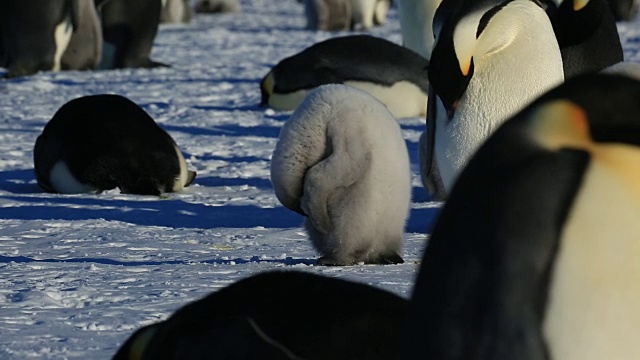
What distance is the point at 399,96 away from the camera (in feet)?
30.9

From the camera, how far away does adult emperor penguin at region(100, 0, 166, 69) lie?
13.5m

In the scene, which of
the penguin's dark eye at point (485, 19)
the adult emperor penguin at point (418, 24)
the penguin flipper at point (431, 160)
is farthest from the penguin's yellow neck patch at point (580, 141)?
the adult emperor penguin at point (418, 24)

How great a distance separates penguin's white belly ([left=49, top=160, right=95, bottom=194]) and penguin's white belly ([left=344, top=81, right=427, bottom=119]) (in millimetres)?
3054

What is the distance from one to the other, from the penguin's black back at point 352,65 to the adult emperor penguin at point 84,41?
3005 millimetres

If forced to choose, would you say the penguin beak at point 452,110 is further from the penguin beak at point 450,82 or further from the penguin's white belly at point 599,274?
the penguin's white belly at point 599,274

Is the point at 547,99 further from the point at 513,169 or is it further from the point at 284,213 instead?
Answer: the point at 284,213

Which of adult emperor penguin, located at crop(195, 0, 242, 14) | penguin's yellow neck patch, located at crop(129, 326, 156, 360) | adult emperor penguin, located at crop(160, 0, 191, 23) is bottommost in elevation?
adult emperor penguin, located at crop(195, 0, 242, 14)

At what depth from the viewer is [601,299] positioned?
2.17 m

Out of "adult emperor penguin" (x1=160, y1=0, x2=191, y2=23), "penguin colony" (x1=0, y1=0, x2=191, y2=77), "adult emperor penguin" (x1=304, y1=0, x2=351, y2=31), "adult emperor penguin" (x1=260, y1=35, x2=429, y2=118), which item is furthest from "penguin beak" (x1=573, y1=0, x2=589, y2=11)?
"adult emperor penguin" (x1=160, y1=0, x2=191, y2=23)

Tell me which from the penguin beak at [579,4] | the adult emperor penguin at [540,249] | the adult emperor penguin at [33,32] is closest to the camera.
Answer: the adult emperor penguin at [540,249]

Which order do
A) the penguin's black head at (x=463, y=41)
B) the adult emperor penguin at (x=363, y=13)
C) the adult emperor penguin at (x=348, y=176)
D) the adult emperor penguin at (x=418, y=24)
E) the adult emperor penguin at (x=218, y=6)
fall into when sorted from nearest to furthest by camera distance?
the adult emperor penguin at (x=348, y=176)
the penguin's black head at (x=463, y=41)
the adult emperor penguin at (x=418, y=24)
the adult emperor penguin at (x=363, y=13)
the adult emperor penguin at (x=218, y=6)

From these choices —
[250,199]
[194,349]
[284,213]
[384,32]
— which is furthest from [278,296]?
[384,32]

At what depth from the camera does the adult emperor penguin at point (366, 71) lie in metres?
9.38

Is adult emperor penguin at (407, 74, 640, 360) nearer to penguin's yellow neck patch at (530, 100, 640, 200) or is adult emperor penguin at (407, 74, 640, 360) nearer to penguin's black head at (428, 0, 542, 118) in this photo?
penguin's yellow neck patch at (530, 100, 640, 200)
